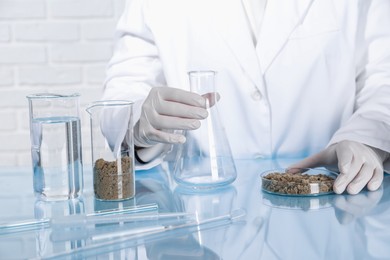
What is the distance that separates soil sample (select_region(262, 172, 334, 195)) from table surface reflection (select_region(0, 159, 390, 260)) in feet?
0.04

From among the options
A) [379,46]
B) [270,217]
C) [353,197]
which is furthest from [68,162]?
[379,46]

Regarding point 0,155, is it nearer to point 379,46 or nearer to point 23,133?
point 23,133

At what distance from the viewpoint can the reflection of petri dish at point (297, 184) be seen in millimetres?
1105

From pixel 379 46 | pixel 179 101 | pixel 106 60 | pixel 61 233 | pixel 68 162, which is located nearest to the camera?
pixel 61 233

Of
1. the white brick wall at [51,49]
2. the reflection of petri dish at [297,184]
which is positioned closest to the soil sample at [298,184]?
→ the reflection of petri dish at [297,184]

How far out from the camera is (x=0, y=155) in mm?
2367

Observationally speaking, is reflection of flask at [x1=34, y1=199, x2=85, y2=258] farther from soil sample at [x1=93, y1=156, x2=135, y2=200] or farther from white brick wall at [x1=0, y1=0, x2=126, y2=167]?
white brick wall at [x1=0, y1=0, x2=126, y2=167]

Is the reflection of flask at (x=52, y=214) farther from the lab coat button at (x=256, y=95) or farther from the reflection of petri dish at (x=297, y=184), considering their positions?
the lab coat button at (x=256, y=95)

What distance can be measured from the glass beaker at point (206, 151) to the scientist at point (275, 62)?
41 cm

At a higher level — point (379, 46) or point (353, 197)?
point (379, 46)

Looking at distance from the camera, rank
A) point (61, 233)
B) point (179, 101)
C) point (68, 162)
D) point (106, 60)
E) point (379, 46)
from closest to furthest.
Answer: point (61, 233) < point (68, 162) < point (179, 101) < point (379, 46) < point (106, 60)

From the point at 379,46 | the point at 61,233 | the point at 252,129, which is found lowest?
the point at 61,233

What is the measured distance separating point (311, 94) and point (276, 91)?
3.4 inches

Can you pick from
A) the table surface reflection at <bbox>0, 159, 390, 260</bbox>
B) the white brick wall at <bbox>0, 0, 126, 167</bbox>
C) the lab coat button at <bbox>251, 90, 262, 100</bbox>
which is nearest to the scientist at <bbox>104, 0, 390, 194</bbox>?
the lab coat button at <bbox>251, 90, 262, 100</bbox>
